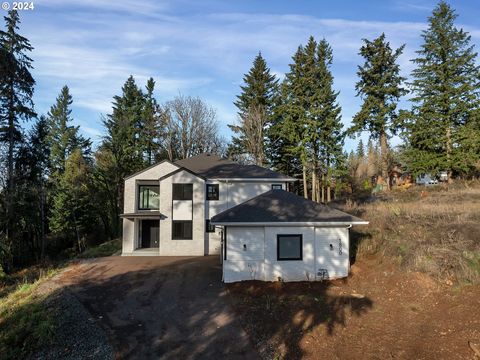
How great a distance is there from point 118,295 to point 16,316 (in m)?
3.52

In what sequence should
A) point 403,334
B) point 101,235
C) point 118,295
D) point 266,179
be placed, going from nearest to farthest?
1. point 403,334
2. point 118,295
3. point 266,179
4. point 101,235

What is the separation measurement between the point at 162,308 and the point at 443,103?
100ft

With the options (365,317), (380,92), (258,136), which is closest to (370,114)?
(380,92)

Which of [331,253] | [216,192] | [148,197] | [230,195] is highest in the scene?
[216,192]

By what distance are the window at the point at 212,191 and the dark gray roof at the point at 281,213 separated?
20.3 feet

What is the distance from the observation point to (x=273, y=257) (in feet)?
48.9

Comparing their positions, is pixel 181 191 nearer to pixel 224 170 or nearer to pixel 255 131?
pixel 224 170

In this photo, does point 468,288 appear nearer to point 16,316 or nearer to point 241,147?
point 16,316

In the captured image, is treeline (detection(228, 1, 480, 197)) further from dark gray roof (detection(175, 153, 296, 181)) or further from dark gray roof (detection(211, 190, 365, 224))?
dark gray roof (detection(211, 190, 365, 224))

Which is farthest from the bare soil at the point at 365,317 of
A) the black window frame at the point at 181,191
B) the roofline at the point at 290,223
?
the black window frame at the point at 181,191

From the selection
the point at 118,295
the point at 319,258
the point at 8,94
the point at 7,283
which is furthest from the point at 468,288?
the point at 8,94

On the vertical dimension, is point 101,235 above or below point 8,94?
below

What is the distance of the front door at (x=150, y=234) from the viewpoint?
80.2 ft

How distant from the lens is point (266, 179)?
76.6 feet
